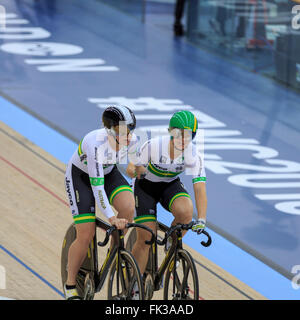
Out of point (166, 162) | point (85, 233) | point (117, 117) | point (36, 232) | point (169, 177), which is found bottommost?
point (36, 232)

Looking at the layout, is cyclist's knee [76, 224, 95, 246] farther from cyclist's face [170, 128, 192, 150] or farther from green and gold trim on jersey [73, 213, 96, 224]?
cyclist's face [170, 128, 192, 150]

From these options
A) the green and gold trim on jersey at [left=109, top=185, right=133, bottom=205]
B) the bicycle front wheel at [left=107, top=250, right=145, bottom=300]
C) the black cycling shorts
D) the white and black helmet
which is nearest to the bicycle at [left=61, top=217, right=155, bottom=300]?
the bicycle front wheel at [left=107, top=250, right=145, bottom=300]

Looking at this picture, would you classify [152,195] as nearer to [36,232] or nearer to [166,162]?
[166,162]

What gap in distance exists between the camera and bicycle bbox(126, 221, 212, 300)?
4547 millimetres

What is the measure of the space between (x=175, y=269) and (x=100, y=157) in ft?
2.62

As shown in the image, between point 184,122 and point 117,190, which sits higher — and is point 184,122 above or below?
above

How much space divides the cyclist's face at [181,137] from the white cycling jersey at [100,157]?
11.3 inches

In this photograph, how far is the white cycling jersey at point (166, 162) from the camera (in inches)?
185

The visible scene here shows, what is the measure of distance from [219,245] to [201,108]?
150 inches

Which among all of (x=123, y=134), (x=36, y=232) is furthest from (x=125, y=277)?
(x=36, y=232)

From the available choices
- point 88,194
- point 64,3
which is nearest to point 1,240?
point 88,194

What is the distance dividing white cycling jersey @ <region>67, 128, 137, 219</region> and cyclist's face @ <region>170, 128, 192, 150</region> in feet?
0.94

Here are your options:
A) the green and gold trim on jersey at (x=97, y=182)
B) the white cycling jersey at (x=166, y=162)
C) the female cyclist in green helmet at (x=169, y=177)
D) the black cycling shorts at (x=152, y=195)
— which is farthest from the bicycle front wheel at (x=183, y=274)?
the green and gold trim on jersey at (x=97, y=182)

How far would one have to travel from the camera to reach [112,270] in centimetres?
470
